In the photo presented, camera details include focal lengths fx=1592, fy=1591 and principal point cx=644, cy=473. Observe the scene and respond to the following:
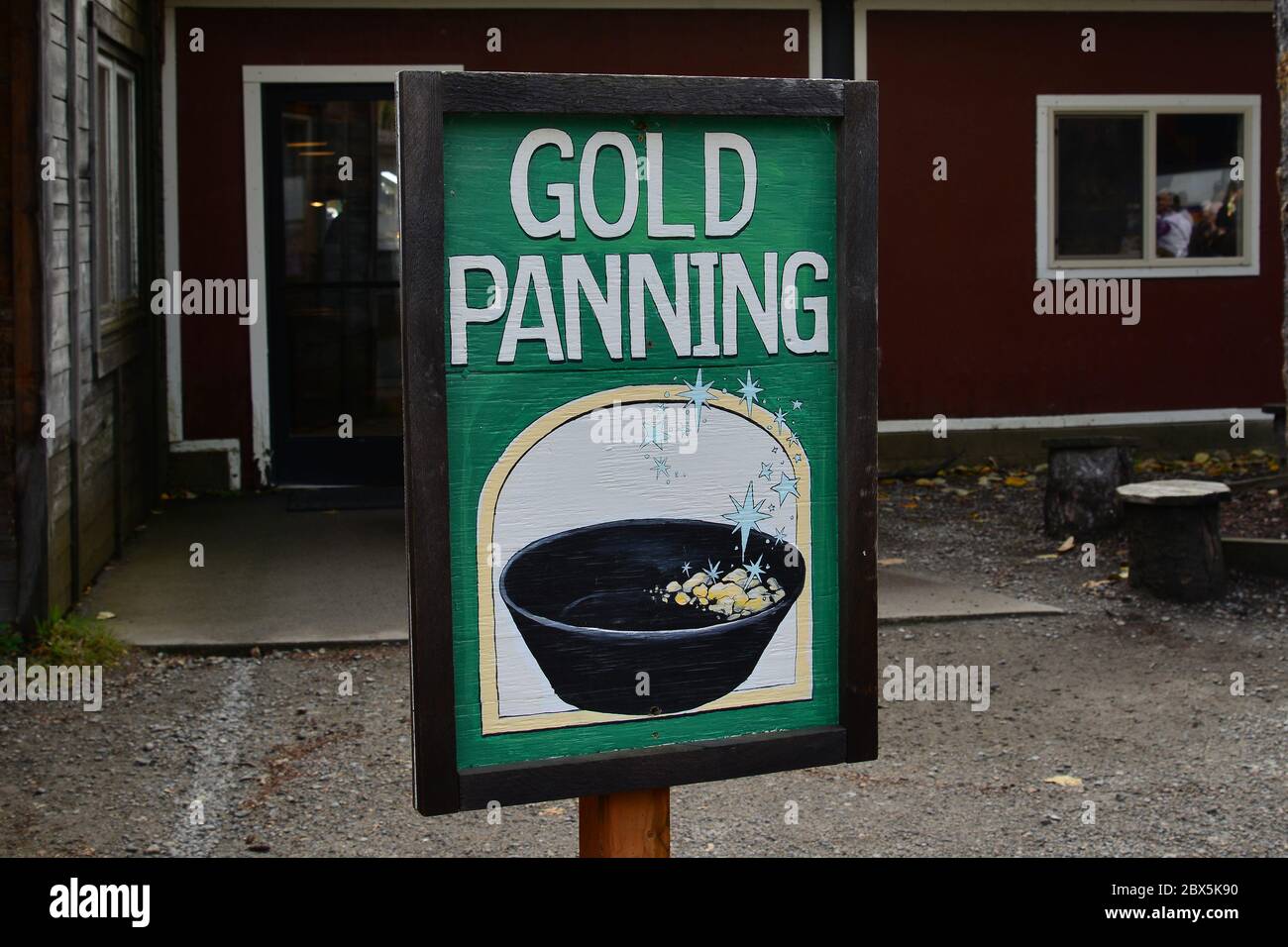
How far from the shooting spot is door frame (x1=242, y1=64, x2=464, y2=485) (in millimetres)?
10594

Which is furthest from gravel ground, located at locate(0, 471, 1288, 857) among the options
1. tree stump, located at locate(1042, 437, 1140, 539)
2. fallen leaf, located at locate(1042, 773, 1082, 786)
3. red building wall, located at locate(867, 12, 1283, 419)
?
red building wall, located at locate(867, 12, 1283, 419)

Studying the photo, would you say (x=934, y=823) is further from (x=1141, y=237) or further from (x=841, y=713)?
(x=1141, y=237)

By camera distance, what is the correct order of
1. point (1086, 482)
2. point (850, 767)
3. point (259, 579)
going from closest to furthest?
point (850, 767), point (259, 579), point (1086, 482)

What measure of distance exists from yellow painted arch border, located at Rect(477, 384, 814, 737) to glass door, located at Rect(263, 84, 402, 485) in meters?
8.13

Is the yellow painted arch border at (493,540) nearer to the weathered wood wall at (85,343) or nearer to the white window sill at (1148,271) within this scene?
the weathered wood wall at (85,343)

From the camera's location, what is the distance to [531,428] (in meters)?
2.62

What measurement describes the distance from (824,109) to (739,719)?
1.05 m

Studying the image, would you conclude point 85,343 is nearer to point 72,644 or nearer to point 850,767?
point 72,644

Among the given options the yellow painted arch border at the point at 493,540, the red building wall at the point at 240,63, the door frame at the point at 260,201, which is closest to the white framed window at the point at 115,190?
the red building wall at the point at 240,63

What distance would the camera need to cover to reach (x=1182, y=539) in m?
7.66

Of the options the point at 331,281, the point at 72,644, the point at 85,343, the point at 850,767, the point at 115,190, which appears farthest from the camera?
the point at 331,281

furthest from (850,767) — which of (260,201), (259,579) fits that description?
(260,201)

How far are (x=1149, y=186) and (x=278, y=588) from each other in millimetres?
7412

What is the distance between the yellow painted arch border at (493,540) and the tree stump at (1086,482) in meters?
6.59
